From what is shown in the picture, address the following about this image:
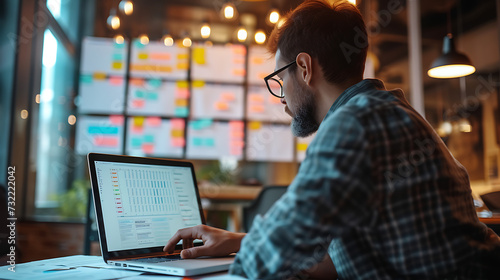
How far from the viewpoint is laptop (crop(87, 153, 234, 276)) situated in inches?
38.0

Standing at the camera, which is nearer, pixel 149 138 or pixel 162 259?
pixel 162 259

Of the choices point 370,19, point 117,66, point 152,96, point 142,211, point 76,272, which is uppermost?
point 370,19

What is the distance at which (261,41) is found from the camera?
4320 millimetres

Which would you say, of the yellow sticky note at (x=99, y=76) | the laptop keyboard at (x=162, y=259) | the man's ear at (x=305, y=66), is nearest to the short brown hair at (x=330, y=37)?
the man's ear at (x=305, y=66)

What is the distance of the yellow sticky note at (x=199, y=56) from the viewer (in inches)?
162

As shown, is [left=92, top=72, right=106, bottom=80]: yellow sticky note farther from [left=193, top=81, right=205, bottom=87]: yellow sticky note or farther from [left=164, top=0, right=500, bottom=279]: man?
[left=164, top=0, right=500, bottom=279]: man

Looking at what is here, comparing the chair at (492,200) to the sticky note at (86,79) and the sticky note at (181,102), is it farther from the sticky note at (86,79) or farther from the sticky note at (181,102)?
the sticky note at (86,79)

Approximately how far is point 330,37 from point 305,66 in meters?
0.09

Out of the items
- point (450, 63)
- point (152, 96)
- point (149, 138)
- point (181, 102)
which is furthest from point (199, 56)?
point (450, 63)

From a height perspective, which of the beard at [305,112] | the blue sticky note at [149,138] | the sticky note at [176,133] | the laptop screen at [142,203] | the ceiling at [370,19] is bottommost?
the laptop screen at [142,203]

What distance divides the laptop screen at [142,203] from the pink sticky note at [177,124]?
2.81 meters

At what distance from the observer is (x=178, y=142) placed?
399 cm

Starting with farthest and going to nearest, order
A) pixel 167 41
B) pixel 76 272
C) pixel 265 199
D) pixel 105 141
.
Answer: pixel 167 41, pixel 105 141, pixel 265 199, pixel 76 272

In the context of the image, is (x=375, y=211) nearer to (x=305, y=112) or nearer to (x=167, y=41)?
(x=305, y=112)
